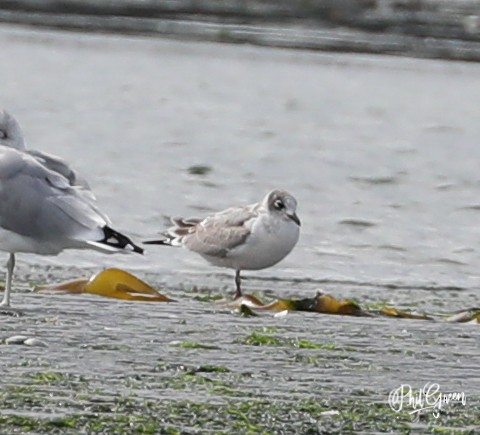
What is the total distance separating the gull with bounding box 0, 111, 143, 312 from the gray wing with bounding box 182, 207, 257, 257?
1561 mm

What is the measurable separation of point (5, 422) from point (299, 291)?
398 centimetres

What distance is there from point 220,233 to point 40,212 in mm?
1815

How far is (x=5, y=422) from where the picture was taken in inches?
153

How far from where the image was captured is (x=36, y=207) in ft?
20.6

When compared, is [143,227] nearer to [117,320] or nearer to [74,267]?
[74,267]

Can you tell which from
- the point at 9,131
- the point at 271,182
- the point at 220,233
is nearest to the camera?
the point at 9,131

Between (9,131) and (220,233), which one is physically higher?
(9,131)

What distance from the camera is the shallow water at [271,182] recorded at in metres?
5.19

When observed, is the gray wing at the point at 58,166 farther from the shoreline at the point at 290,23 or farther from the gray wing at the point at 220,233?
the shoreline at the point at 290,23

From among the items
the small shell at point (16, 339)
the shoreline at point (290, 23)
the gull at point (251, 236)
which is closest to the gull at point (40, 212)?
the small shell at point (16, 339)

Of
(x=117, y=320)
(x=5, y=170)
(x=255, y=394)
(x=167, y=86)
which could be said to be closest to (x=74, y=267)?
(x=5, y=170)

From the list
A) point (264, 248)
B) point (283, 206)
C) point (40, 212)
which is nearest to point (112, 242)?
point (40, 212)

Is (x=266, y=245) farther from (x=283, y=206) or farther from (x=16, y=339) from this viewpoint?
(x=16, y=339)

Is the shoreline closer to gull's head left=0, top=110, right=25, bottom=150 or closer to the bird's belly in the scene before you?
the bird's belly
